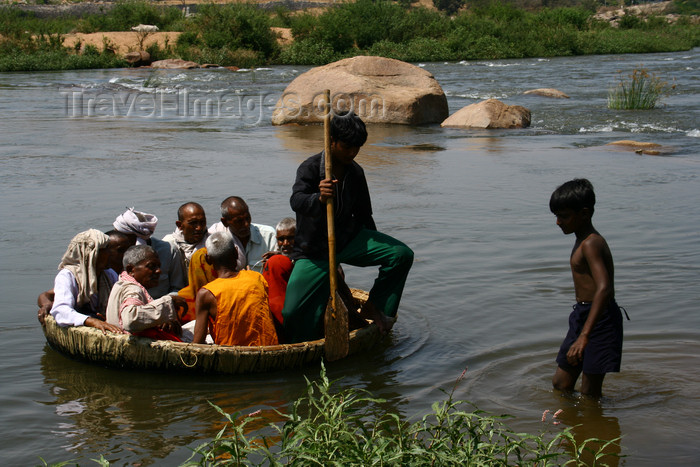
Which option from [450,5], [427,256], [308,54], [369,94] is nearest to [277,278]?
[427,256]

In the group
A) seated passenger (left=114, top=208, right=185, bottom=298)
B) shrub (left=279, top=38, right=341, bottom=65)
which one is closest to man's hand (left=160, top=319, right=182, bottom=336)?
seated passenger (left=114, top=208, right=185, bottom=298)

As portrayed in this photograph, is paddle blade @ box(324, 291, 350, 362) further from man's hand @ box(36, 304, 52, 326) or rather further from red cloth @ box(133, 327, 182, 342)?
man's hand @ box(36, 304, 52, 326)

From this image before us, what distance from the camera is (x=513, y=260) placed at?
6.82 m

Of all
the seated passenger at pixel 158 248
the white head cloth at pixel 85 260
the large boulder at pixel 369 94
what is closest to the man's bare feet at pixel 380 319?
the seated passenger at pixel 158 248

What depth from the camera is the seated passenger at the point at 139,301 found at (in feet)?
14.3

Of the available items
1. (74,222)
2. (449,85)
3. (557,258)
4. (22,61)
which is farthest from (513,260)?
(22,61)

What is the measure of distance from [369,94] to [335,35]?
75.6 ft

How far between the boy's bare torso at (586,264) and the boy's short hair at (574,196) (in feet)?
0.50

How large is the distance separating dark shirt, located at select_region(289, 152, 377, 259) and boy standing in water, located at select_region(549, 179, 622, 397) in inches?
47.2

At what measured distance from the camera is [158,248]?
17.3ft

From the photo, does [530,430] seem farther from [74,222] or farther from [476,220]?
[74,222]

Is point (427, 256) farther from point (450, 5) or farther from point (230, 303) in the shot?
point (450, 5)

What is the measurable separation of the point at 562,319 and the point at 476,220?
2823 mm

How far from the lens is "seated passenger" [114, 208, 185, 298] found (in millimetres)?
4984
